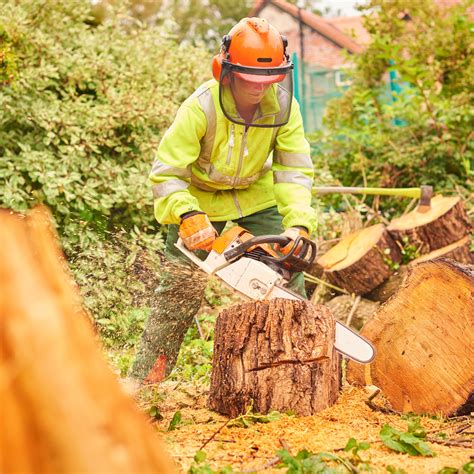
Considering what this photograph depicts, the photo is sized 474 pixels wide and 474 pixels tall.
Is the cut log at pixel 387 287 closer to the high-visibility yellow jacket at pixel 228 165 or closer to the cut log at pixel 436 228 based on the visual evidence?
the cut log at pixel 436 228

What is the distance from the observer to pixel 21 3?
21.1 feet

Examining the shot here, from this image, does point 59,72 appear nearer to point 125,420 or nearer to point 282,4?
point 125,420

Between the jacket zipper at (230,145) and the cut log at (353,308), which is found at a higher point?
the jacket zipper at (230,145)

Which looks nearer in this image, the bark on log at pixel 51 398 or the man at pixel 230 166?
the bark on log at pixel 51 398

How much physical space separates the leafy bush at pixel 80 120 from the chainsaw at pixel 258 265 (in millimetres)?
1434

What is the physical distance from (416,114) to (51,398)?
733 cm

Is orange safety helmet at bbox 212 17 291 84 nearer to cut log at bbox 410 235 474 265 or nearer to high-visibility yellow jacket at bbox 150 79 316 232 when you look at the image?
high-visibility yellow jacket at bbox 150 79 316 232

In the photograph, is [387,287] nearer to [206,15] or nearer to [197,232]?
[197,232]

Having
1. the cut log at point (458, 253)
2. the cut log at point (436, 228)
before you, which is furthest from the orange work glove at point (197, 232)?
the cut log at point (436, 228)

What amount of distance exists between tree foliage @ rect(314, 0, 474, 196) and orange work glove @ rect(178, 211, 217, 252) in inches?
165

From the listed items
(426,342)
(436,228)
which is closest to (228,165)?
(426,342)

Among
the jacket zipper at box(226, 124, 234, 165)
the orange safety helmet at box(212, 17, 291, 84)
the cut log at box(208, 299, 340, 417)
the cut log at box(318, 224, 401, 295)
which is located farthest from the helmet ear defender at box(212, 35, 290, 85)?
the cut log at box(318, 224, 401, 295)

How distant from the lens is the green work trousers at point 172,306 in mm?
3678

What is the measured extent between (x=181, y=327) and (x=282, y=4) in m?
19.3
